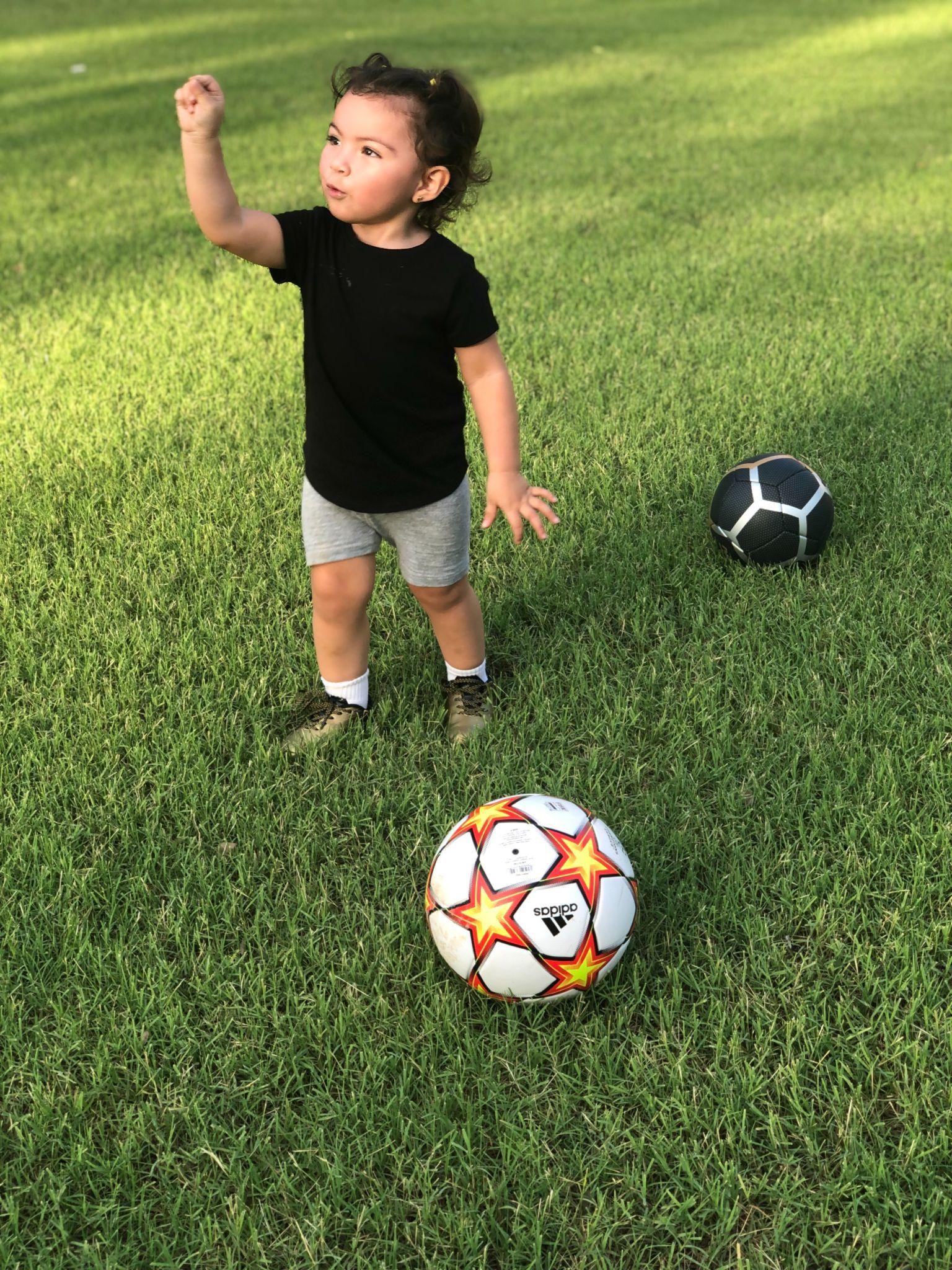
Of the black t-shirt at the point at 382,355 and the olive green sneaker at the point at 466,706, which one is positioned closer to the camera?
the black t-shirt at the point at 382,355

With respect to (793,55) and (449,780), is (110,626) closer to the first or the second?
(449,780)

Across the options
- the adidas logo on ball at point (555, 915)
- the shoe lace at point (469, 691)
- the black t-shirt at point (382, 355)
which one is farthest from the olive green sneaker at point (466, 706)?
the adidas logo on ball at point (555, 915)

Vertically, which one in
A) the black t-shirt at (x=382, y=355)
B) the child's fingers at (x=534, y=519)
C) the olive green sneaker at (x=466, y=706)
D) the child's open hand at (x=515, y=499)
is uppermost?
the black t-shirt at (x=382, y=355)

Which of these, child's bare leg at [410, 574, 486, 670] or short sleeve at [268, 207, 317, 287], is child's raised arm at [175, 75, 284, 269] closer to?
short sleeve at [268, 207, 317, 287]

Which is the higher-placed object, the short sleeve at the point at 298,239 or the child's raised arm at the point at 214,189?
the child's raised arm at the point at 214,189

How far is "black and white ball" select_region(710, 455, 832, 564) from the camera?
369 cm

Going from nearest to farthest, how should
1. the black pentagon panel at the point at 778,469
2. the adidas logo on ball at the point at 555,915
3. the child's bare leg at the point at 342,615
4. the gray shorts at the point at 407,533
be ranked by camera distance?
1. the adidas logo on ball at the point at 555,915
2. the gray shorts at the point at 407,533
3. the child's bare leg at the point at 342,615
4. the black pentagon panel at the point at 778,469

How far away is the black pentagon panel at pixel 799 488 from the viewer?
3.71 metres

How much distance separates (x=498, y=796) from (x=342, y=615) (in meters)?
0.67

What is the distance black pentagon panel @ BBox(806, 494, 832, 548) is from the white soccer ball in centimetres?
171

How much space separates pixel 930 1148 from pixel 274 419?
3.90 m

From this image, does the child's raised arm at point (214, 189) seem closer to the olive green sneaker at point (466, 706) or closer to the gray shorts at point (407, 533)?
the gray shorts at point (407, 533)

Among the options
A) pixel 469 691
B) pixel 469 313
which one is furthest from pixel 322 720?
pixel 469 313

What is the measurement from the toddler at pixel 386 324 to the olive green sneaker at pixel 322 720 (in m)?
0.03
